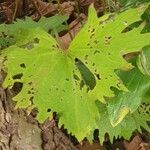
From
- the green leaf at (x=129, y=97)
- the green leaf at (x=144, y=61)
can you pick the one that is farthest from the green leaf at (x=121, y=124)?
the green leaf at (x=144, y=61)

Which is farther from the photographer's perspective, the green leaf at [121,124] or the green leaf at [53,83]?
the green leaf at [121,124]

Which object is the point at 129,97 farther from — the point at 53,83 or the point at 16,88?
the point at 16,88

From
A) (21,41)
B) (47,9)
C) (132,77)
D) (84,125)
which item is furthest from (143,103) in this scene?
(47,9)

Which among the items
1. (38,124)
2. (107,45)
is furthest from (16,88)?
(107,45)

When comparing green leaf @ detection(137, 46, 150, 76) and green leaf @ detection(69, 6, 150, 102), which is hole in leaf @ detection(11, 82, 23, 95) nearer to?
green leaf @ detection(69, 6, 150, 102)

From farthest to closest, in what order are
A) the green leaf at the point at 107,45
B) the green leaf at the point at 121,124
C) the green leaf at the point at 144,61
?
the green leaf at the point at 121,124
the green leaf at the point at 144,61
the green leaf at the point at 107,45

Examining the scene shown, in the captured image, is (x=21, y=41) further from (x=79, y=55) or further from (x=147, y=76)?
(x=147, y=76)

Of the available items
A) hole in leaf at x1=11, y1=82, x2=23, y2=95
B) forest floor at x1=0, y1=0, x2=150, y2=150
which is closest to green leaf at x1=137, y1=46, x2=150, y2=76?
forest floor at x1=0, y1=0, x2=150, y2=150

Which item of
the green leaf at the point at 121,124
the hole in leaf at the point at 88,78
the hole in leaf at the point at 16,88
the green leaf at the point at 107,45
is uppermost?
the green leaf at the point at 107,45

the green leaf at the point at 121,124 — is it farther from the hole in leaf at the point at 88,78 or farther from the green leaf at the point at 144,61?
the green leaf at the point at 144,61
